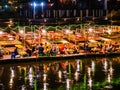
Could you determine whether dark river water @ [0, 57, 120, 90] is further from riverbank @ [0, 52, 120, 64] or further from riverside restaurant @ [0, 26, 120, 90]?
riverbank @ [0, 52, 120, 64]

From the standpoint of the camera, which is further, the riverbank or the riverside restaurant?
the riverbank

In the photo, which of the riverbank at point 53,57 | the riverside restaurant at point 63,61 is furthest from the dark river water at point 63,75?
the riverbank at point 53,57

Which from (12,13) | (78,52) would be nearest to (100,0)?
(12,13)

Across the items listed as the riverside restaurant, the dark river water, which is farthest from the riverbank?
the dark river water

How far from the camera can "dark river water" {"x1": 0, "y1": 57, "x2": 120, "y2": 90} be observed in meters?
17.3

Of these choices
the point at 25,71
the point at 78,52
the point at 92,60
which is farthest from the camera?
the point at 78,52

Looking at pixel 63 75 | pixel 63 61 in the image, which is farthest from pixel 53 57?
pixel 63 75

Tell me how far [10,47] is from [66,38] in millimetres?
5457

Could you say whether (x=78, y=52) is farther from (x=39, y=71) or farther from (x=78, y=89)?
(x=78, y=89)

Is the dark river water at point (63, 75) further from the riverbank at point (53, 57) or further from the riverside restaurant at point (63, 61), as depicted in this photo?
the riverbank at point (53, 57)

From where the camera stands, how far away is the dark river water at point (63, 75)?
680 inches

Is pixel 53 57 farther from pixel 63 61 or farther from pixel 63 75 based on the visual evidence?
pixel 63 75

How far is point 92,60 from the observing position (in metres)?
25.0

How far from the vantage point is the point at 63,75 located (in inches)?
786
